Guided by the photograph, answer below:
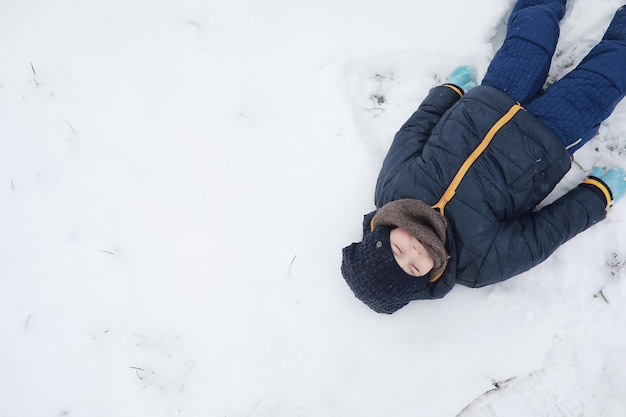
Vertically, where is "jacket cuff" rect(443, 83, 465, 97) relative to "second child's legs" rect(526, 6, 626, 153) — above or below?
below

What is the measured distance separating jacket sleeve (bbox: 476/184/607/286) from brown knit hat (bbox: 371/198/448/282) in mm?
248

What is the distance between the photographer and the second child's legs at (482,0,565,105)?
1.97m

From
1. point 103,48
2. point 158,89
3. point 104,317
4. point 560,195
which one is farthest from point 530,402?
point 103,48

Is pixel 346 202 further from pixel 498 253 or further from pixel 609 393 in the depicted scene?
pixel 609 393

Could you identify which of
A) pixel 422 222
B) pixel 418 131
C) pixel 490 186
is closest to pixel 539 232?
pixel 490 186

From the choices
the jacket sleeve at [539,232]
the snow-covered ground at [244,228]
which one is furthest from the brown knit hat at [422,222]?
the snow-covered ground at [244,228]

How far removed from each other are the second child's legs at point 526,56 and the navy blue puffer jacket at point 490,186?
127 mm

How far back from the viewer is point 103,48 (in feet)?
8.01

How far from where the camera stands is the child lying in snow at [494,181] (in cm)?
173

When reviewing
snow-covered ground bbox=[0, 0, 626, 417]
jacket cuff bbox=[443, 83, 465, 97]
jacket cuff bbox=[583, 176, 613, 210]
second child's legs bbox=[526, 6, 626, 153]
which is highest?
second child's legs bbox=[526, 6, 626, 153]

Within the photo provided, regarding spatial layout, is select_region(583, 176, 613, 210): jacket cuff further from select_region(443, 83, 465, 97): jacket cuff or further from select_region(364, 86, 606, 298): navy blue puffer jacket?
select_region(443, 83, 465, 97): jacket cuff

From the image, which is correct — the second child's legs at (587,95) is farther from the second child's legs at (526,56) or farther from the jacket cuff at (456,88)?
the jacket cuff at (456,88)

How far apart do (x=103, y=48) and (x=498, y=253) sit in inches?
87.0

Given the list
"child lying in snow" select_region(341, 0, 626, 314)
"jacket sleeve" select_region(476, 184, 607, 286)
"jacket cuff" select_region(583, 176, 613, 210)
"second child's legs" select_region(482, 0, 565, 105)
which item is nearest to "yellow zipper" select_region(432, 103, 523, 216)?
"child lying in snow" select_region(341, 0, 626, 314)
